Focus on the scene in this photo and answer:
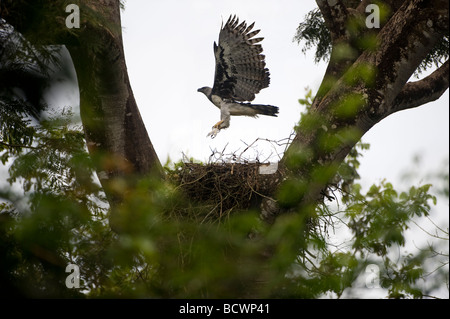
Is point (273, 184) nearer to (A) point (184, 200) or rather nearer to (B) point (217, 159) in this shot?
(A) point (184, 200)

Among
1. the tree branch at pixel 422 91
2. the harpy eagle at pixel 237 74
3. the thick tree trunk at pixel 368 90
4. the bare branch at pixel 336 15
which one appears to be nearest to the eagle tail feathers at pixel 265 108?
the harpy eagle at pixel 237 74

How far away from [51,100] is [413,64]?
8.04ft

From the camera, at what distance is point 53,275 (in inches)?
119

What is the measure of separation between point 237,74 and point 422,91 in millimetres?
2409

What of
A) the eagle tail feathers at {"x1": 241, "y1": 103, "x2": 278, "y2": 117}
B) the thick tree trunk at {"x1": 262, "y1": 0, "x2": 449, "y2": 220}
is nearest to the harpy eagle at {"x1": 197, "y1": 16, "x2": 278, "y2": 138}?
the eagle tail feathers at {"x1": 241, "y1": 103, "x2": 278, "y2": 117}

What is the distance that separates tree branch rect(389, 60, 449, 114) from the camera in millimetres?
4730

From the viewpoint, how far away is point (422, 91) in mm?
4844

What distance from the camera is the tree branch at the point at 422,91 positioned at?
4730mm

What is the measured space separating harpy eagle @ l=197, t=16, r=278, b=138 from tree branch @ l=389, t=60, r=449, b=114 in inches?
78.8

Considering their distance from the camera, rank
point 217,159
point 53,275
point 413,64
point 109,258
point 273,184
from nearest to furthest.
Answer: point 109,258
point 53,275
point 413,64
point 273,184
point 217,159

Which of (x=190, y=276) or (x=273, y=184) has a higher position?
(x=273, y=184)

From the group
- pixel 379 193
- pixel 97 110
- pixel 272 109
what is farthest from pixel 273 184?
pixel 379 193

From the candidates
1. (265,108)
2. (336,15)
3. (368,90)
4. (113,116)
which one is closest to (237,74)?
(265,108)

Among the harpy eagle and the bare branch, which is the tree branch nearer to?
the bare branch
